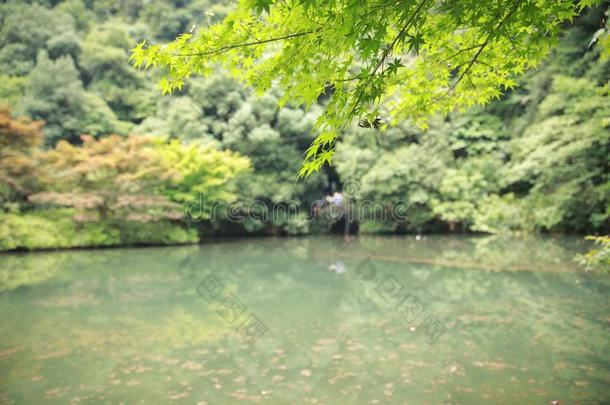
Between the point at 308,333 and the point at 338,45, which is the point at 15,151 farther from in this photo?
the point at 338,45

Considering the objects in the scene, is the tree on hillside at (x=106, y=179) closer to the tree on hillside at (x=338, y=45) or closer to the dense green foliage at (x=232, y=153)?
the dense green foliage at (x=232, y=153)

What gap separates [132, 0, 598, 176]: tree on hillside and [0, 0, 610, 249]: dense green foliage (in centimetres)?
727

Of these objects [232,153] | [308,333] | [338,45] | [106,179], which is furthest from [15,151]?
[338,45]

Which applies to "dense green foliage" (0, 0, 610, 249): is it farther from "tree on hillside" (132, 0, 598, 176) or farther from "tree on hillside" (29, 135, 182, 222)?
"tree on hillside" (132, 0, 598, 176)

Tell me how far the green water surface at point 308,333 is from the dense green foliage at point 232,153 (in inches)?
118

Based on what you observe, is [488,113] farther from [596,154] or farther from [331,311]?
[331,311]

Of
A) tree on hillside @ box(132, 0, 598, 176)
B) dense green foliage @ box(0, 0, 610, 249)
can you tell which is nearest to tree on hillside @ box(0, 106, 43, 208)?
dense green foliage @ box(0, 0, 610, 249)

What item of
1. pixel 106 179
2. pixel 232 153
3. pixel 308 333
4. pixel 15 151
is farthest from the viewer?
pixel 232 153

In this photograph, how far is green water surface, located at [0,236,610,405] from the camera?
371cm

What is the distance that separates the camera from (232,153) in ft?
53.3

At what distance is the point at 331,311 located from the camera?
6.25 meters

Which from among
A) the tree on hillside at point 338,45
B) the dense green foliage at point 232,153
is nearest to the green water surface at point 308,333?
the tree on hillside at point 338,45

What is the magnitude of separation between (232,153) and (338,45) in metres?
14.6

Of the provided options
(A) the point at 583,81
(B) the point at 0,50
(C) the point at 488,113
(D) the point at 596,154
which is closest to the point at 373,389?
(D) the point at 596,154
